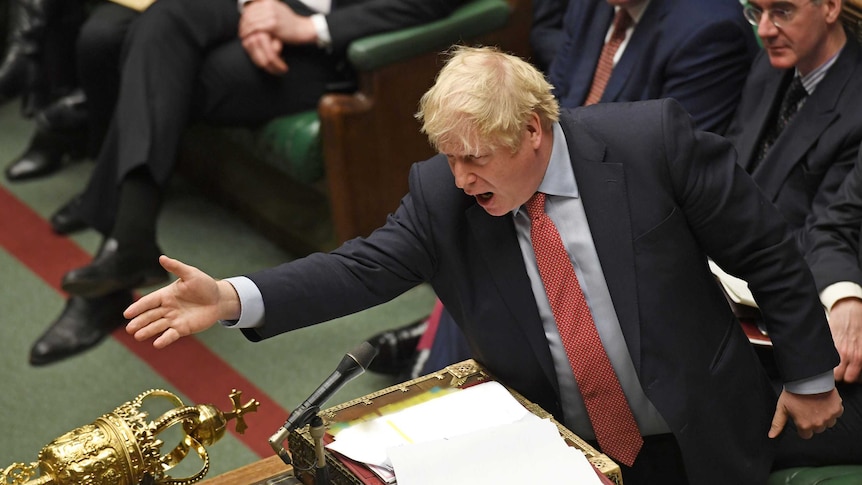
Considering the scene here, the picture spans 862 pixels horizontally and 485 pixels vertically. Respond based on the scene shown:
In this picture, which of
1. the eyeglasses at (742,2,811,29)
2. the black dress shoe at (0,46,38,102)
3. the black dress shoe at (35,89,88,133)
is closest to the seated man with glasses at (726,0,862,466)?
the eyeglasses at (742,2,811,29)

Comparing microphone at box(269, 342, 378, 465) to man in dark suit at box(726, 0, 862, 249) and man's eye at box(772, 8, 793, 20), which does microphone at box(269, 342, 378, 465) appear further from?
man's eye at box(772, 8, 793, 20)

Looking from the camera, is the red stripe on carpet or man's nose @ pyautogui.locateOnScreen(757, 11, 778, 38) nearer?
man's nose @ pyautogui.locateOnScreen(757, 11, 778, 38)

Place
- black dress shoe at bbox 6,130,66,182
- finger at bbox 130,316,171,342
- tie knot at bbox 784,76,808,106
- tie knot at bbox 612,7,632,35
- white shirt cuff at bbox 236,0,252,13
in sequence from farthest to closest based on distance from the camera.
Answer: black dress shoe at bbox 6,130,66,182
white shirt cuff at bbox 236,0,252,13
tie knot at bbox 612,7,632,35
tie knot at bbox 784,76,808,106
finger at bbox 130,316,171,342

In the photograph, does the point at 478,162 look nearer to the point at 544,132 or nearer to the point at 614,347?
the point at 544,132

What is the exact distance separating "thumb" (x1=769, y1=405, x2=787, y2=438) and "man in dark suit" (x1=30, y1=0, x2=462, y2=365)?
1.73 meters

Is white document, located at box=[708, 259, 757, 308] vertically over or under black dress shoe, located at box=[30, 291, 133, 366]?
over

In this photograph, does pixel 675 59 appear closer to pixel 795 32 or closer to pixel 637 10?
pixel 637 10

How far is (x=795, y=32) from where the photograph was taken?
2.35 meters

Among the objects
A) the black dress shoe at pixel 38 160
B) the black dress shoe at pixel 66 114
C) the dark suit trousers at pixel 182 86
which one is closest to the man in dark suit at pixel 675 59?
the dark suit trousers at pixel 182 86

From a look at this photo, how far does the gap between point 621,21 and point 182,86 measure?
129cm

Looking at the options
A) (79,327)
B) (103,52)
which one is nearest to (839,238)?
(79,327)

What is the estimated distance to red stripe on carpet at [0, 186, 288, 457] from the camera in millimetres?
2883

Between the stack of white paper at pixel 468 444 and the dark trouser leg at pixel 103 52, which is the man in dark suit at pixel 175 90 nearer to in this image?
the dark trouser leg at pixel 103 52

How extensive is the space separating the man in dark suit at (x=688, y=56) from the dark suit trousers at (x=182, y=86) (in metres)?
1.00
